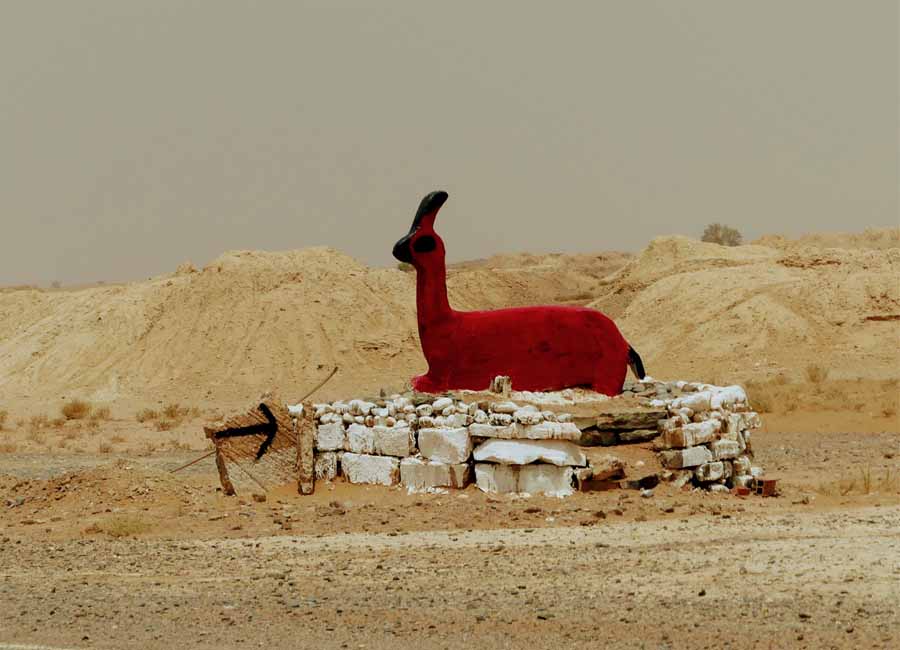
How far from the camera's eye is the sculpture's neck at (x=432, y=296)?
14.7 metres

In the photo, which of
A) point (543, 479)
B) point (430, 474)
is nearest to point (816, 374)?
point (543, 479)

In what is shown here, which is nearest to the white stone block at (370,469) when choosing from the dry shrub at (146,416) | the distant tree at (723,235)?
the dry shrub at (146,416)

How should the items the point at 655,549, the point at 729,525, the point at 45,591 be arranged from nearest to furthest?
the point at 45,591 < the point at 655,549 < the point at 729,525

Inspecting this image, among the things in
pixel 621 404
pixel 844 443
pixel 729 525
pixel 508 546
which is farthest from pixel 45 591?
pixel 844 443

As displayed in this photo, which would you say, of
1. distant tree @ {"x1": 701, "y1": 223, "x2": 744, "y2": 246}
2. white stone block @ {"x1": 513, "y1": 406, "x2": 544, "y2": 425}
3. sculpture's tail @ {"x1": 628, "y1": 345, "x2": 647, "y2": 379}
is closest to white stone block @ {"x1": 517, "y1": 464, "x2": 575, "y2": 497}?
white stone block @ {"x1": 513, "y1": 406, "x2": 544, "y2": 425}

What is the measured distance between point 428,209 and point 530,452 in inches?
149

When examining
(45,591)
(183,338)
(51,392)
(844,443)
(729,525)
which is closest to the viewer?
(45,591)

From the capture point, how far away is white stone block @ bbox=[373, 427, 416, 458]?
12977mm

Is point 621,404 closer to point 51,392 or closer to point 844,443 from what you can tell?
point 844,443

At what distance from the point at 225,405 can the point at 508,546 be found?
23086mm

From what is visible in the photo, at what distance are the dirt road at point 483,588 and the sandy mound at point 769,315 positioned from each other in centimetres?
2264

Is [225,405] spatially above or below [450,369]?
below

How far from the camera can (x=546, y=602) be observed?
314 inches

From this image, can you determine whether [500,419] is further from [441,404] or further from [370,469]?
[370,469]
